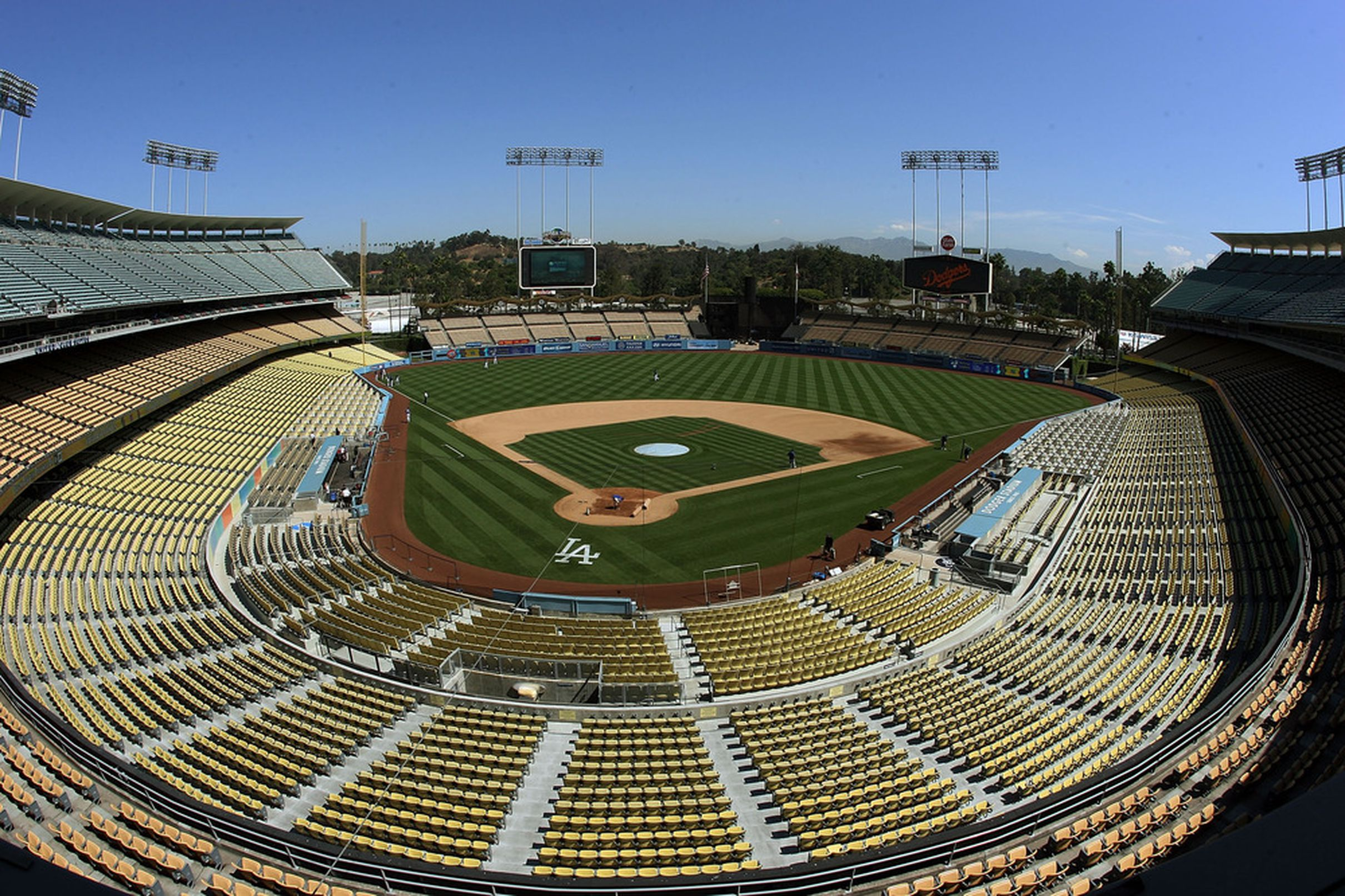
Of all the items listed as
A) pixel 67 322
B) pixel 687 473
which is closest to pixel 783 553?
pixel 687 473

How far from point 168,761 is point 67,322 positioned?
39427 mm

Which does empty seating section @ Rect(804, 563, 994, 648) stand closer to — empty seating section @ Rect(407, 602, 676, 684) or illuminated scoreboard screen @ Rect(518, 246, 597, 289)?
empty seating section @ Rect(407, 602, 676, 684)

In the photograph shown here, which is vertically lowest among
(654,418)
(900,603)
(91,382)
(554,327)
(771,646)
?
(771,646)

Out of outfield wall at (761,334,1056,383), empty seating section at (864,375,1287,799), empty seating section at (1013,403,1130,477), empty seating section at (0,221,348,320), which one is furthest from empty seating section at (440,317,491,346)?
empty seating section at (864,375,1287,799)

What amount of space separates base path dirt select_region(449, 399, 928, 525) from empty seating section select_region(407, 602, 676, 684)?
10175 mm

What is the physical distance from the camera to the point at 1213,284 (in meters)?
70.6

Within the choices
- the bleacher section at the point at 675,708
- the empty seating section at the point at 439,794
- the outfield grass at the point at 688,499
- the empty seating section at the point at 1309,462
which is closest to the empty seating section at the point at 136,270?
the bleacher section at the point at 675,708

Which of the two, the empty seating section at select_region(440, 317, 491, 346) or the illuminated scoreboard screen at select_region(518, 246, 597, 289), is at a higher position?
the illuminated scoreboard screen at select_region(518, 246, 597, 289)

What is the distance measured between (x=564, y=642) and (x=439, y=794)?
24.5 ft

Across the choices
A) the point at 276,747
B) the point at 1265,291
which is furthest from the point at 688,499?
the point at 1265,291

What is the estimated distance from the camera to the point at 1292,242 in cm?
6512

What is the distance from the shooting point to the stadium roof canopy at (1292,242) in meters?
59.3

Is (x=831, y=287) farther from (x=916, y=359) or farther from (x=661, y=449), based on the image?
(x=661, y=449)

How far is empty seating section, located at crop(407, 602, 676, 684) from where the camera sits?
21.2m
